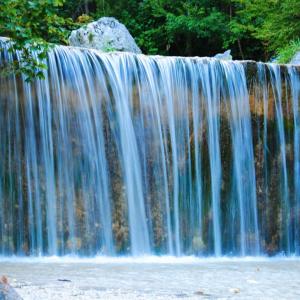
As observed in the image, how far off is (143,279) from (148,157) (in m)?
3.40

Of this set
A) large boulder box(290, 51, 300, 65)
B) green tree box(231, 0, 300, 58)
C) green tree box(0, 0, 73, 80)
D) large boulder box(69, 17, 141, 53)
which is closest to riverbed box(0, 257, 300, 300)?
green tree box(0, 0, 73, 80)

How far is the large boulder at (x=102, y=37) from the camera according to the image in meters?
12.8

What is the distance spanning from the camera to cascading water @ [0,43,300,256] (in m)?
8.02

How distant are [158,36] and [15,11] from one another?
12.0 meters

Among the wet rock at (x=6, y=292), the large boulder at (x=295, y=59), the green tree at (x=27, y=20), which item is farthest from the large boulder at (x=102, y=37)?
the wet rock at (x=6, y=292)

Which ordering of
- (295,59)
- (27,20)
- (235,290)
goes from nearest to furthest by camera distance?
(235,290) < (27,20) < (295,59)

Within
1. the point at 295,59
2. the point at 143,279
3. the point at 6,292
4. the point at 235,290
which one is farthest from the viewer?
the point at 295,59

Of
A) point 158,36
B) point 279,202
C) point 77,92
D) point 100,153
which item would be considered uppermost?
point 158,36

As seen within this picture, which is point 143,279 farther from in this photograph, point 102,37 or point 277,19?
point 277,19

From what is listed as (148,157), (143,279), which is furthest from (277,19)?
(143,279)

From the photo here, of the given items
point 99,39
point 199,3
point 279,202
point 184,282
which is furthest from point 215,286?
point 199,3

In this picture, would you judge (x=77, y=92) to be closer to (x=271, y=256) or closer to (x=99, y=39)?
(x=271, y=256)

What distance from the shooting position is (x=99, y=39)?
42.6ft

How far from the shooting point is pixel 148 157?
8781mm
